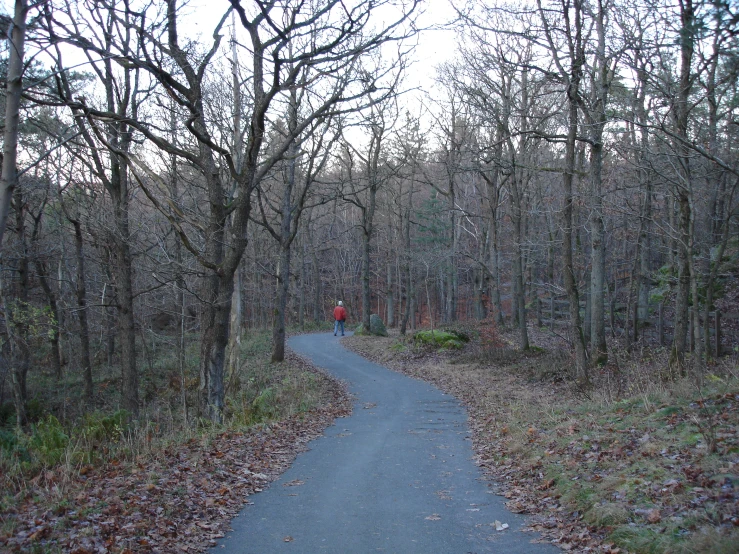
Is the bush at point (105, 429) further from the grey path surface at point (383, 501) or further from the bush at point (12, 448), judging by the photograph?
the grey path surface at point (383, 501)

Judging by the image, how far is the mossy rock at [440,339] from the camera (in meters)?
24.5

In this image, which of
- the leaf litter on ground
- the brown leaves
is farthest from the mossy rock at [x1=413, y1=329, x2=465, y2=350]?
the brown leaves

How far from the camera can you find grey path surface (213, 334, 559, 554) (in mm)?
5602

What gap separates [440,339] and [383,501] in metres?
18.1

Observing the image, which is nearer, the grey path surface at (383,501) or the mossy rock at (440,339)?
the grey path surface at (383,501)

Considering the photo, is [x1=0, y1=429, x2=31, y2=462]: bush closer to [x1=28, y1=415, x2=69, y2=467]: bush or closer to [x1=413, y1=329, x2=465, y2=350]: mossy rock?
[x1=28, y1=415, x2=69, y2=467]: bush

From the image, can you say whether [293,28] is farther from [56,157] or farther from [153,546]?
[56,157]

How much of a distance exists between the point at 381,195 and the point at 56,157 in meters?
33.8

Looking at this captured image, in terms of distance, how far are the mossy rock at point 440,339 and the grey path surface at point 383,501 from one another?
11956mm

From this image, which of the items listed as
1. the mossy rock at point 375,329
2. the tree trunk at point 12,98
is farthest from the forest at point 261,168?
the mossy rock at point 375,329

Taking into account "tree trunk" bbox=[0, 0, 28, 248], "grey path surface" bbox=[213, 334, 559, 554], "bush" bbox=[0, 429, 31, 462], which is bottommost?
"bush" bbox=[0, 429, 31, 462]

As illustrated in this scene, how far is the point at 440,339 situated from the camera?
24.9 meters

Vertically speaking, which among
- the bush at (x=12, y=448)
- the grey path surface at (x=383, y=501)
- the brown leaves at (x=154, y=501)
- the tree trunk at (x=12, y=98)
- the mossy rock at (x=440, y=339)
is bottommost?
the bush at (x=12, y=448)

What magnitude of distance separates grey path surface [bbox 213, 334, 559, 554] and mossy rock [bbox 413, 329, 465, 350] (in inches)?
471
